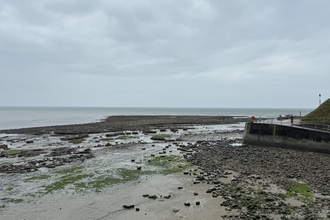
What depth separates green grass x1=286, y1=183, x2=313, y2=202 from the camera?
11383mm

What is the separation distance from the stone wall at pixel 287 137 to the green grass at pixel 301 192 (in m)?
12.2

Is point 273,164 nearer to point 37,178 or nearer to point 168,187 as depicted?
point 168,187

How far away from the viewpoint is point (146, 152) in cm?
2481

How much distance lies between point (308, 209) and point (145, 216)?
22.7 ft

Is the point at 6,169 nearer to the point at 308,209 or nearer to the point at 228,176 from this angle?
the point at 228,176

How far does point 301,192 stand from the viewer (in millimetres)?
11977

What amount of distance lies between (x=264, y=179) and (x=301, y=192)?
2428 millimetres

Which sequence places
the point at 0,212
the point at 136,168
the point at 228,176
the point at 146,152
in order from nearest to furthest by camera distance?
the point at 0,212 → the point at 228,176 → the point at 136,168 → the point at 146,152

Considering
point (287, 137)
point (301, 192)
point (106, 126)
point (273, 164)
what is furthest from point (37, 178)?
point (106, 126)

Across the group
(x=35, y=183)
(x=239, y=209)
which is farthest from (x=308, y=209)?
(x=35, y=183)

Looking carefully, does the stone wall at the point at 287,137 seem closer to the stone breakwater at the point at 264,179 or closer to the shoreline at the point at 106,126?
the stone breakwater at the point at 264,179

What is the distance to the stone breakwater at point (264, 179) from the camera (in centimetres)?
996

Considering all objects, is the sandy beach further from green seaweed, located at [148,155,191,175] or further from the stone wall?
the stone wall

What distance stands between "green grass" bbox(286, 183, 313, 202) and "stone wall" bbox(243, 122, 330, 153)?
1216cm
